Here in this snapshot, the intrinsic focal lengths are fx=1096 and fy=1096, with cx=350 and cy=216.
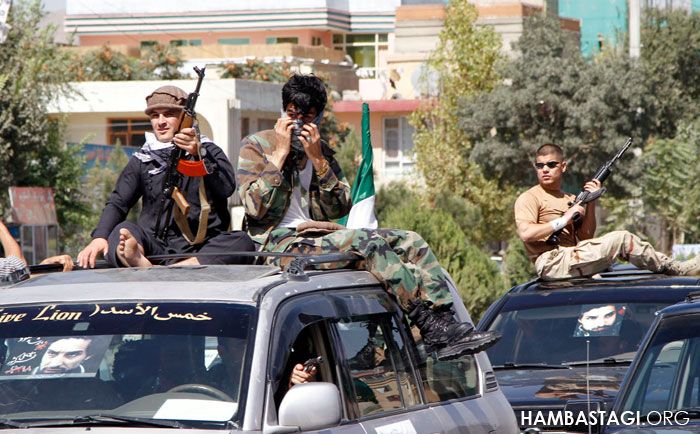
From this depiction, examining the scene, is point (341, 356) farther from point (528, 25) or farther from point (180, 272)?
point (528, 25)

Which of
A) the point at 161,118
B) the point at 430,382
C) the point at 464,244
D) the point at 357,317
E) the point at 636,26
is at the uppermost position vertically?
the point at 636,26

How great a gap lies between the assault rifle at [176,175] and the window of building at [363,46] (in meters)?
52.8

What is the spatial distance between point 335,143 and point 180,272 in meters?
33.1

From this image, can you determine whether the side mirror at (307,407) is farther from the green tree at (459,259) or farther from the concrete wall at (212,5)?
the concrete wall at (212,5)

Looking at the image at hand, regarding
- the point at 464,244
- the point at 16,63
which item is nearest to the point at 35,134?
the point at 16,63

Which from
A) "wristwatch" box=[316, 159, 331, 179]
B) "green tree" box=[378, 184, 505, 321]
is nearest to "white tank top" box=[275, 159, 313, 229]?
"wristwatch" box=[316, 159, 331, 179]

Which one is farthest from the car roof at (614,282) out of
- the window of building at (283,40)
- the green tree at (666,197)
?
the window of building at (283,40)

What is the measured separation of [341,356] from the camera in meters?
4.25

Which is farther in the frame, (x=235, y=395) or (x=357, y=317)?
(x=357, y=317)

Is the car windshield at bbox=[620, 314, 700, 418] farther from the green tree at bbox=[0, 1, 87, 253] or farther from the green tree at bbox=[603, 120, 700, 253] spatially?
the green tree at bbox=[603, 120, 700, 253]

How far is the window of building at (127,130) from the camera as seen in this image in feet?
121

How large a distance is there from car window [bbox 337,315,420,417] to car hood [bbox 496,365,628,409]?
220 centimetres

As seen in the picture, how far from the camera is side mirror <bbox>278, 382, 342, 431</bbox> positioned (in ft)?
11.5

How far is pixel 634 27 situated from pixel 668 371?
30471mm
